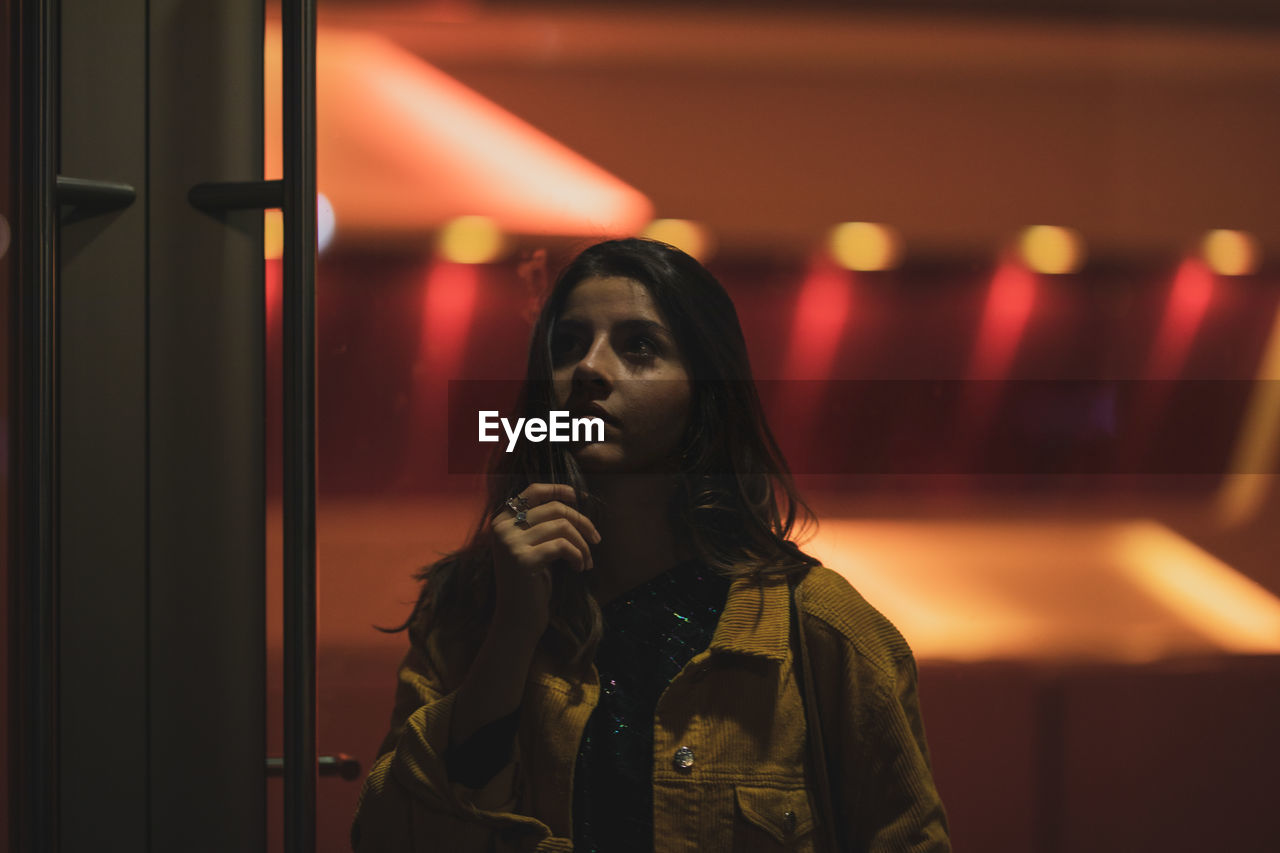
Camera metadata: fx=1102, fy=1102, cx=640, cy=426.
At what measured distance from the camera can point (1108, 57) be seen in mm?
1215

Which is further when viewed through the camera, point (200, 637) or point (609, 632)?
point (200, 637)

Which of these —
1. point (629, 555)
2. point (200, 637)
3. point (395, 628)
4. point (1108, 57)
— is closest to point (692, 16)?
point (1108, 57)

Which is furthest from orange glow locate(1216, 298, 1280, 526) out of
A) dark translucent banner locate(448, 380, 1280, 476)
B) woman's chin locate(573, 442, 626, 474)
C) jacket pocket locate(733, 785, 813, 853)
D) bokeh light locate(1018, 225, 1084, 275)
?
woman's chin locate(573, 442, 626, 474)

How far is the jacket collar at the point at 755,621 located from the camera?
113 cm

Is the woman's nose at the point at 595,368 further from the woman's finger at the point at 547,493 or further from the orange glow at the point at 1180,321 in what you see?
the orange glow at the point at 1180,321

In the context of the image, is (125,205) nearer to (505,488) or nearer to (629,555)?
(505,488)

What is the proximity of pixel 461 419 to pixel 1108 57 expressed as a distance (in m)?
0.82

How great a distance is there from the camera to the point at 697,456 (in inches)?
45.1

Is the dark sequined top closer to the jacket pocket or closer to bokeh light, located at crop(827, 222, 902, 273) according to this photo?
the jacket pocket

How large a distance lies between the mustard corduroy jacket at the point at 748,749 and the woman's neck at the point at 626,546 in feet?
0.27

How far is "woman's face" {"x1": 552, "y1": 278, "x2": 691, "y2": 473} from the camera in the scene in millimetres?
1133

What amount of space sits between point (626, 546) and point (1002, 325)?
472 millimetres

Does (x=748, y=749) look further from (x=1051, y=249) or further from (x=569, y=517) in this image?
(x=1051, y=249)

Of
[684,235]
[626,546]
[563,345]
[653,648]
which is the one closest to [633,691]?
[653,648]
